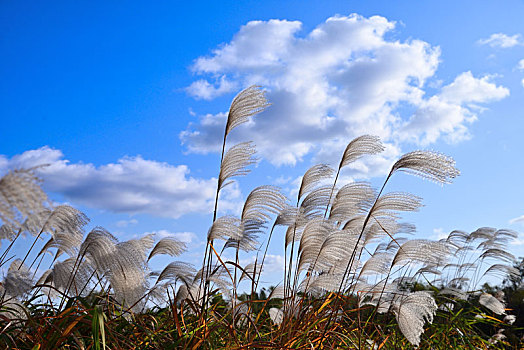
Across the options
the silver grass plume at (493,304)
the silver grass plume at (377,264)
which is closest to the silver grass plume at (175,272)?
the silver grass plume at (377,264)

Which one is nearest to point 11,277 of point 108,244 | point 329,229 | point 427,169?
point 108,244

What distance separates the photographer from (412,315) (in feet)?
13.6

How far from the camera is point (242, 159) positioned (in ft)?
12.2

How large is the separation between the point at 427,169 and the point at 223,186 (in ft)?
4.70

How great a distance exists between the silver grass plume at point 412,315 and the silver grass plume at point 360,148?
4.17 ft

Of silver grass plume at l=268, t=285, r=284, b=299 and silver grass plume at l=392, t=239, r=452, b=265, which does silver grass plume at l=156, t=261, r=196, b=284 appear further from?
silver grass plume at l=392, t=239, r=452, b=265

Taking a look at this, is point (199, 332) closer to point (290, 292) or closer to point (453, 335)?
point (290, 292)

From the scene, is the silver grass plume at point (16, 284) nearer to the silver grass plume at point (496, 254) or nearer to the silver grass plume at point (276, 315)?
the silver grass plume at point (276, 315)

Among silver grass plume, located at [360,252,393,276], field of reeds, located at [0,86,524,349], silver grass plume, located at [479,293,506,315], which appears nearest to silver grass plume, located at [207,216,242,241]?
field of reeds, located at [0,86,524,349]

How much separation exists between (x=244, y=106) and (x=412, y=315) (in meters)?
2.18

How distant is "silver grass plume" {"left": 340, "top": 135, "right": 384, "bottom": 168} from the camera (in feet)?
13.8

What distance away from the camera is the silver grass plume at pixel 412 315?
4125 millimetres

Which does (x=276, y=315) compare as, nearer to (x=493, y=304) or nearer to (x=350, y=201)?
(x=350, y=201)

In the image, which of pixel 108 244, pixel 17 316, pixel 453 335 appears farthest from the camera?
pixel 453 335
